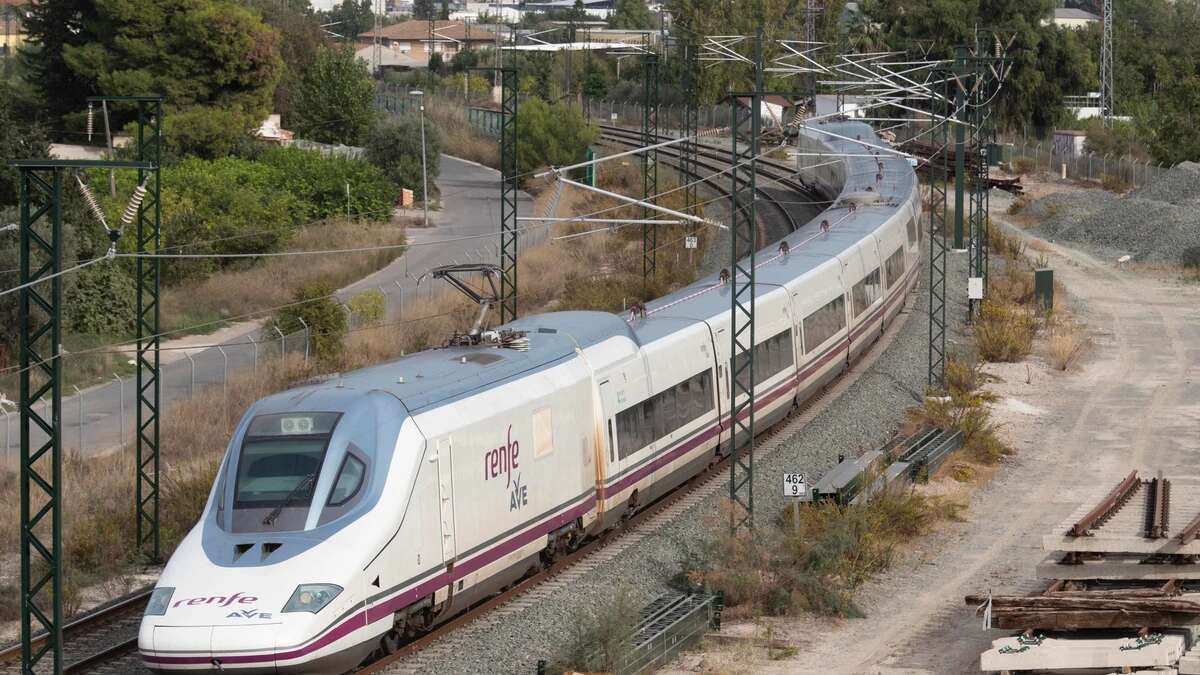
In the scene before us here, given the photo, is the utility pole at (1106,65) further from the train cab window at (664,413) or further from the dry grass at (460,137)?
the train cab window at (664,413)

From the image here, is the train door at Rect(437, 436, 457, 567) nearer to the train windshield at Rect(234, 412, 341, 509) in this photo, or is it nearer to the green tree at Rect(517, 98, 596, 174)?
the train windshield at Rect(234, 412, 341, 509)

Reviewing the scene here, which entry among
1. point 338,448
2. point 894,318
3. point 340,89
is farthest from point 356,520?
point 340,89

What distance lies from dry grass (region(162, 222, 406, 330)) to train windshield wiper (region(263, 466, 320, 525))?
2824cm

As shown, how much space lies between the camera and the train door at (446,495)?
17062mm

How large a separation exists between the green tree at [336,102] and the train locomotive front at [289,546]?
2792 inches

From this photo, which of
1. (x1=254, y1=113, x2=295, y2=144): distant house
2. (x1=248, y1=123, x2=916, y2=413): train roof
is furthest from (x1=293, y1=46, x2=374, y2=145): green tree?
(x1=248, y1=123, x2=916, y2=413): train roof

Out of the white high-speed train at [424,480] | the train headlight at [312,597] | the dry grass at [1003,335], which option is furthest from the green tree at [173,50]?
the train headlight at [312,597]

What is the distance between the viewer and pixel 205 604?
15.0 meters

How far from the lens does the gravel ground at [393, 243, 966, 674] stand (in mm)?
17875

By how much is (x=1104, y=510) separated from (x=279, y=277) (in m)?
33.5

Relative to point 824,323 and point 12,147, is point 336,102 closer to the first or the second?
point 12,147

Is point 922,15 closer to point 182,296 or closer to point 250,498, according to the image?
point 182,296

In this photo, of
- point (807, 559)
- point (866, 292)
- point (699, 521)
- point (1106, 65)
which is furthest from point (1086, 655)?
point (1106, 65)

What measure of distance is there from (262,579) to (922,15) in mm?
90505
